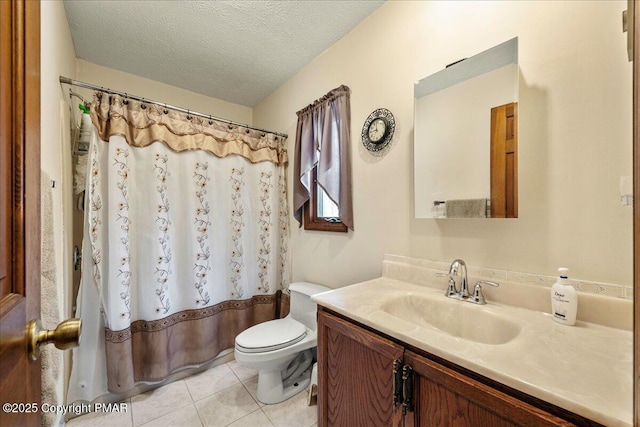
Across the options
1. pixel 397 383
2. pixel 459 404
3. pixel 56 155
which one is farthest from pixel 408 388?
pixel 56 155

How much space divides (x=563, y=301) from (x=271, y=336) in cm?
143

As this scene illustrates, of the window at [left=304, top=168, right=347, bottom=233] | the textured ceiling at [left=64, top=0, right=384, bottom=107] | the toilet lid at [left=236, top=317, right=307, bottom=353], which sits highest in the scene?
the textured ceiling at [left=64, top=0, right=384, bottom=107]

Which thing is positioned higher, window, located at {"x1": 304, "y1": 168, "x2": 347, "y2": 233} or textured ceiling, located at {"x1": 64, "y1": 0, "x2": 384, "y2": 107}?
textured ceiling, located at {"x1": 64, "y1": 0, "x2": 384, "y2": 107}

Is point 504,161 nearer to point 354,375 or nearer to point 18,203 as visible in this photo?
point 354,375

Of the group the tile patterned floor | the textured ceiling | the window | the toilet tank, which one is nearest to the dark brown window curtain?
the window

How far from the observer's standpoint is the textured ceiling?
4.91ft

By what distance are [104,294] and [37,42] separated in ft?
4.94

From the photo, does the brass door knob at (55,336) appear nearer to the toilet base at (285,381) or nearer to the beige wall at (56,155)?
the beige wall at (56,155)

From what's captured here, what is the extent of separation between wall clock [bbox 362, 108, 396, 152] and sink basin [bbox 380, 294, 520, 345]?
2.88 feet

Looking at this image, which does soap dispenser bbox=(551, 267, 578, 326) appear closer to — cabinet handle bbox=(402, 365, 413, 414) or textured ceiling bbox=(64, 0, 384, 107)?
cabinet handle bbox=(402, 365, 413, 414)

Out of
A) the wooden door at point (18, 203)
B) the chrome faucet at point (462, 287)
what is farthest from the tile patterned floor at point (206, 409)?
the wooden door at point (18, 203)

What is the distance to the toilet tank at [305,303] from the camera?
5.82ft

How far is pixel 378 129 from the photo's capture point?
59.7 inches

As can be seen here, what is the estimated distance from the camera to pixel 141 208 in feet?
5.46
